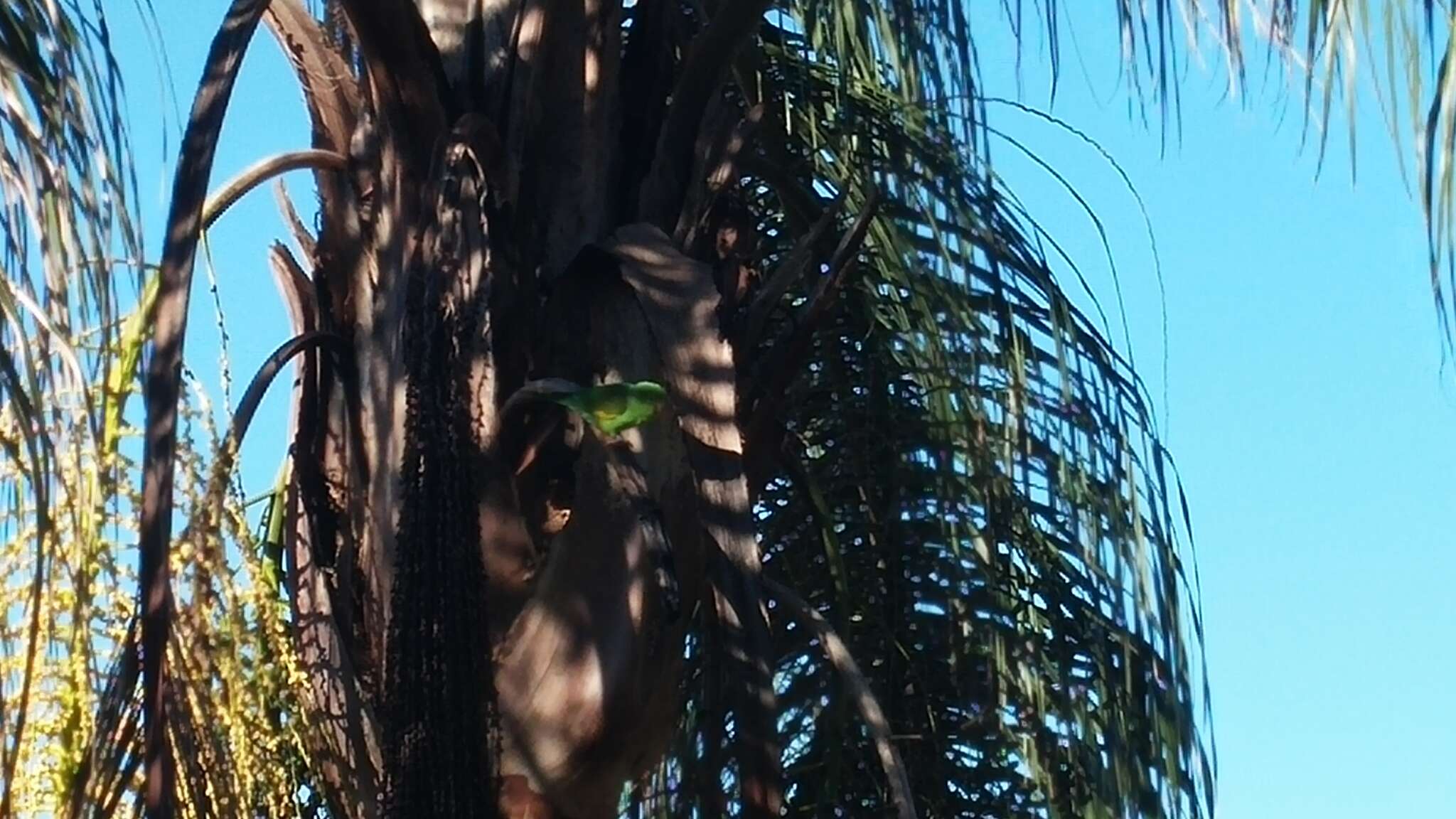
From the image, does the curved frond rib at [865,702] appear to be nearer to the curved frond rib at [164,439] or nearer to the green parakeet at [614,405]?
the green parakeet at [614,405]

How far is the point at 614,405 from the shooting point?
2994 mm

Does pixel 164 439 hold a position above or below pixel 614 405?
below

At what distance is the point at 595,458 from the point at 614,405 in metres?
0.18

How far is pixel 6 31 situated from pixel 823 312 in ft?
4.55

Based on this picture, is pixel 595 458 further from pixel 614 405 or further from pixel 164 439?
pixel 164 439

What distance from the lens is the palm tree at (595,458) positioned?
272cm

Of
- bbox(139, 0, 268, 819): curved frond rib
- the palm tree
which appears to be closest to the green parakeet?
the palm tree

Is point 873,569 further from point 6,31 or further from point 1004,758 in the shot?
point 6,31

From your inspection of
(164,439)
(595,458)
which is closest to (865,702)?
(595,458)

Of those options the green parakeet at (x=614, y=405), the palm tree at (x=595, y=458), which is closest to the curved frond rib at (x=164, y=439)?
the palm tree at (x=595, y=458)

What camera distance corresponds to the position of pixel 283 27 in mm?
3500

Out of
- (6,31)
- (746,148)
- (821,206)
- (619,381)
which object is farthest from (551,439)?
(821,206)

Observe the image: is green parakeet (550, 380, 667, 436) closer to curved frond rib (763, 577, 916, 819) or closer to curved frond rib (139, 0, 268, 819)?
curved frond rib (763, 577, 916, 819)

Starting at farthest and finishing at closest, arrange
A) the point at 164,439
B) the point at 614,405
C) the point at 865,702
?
1. the point at 865,702
2. the point at 614,405
3. the point at 164,439
